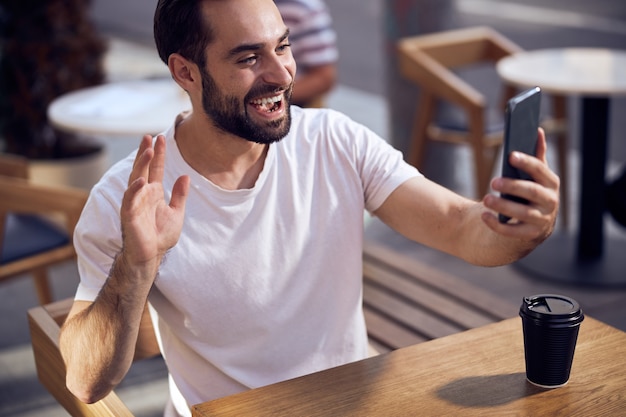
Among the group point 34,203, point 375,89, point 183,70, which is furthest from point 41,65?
point 375,89

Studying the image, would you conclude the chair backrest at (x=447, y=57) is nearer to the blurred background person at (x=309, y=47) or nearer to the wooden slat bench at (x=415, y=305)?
the blurred background person at (x=309, y=47)

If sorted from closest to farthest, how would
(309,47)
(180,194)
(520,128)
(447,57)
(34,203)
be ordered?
(520,128), (180,194), (34,203), (309,47), (447,57)

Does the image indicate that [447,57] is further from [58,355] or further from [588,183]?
[58,355]

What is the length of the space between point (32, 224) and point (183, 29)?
94.6 inches

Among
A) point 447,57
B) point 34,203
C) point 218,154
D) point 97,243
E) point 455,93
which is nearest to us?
point 97,243

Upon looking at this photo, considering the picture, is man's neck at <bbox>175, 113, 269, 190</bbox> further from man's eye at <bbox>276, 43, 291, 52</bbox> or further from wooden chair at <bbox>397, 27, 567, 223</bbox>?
wooden chair at <bbox>397, 27, 567, 223</bbox>

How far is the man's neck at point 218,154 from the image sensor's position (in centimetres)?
259

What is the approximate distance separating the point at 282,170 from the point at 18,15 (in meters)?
4.08

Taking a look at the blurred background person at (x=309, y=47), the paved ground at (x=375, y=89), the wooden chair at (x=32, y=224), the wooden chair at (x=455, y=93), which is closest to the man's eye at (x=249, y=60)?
the wooden chair at (x=32, y=224)

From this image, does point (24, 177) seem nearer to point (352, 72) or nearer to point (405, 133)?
point (405, 133)

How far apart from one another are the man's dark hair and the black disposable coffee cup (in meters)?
1.01

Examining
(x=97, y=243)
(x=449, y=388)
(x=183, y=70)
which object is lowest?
(x=449, y=388)

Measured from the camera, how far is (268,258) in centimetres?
257

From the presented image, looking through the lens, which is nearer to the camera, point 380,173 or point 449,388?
point 449,388
